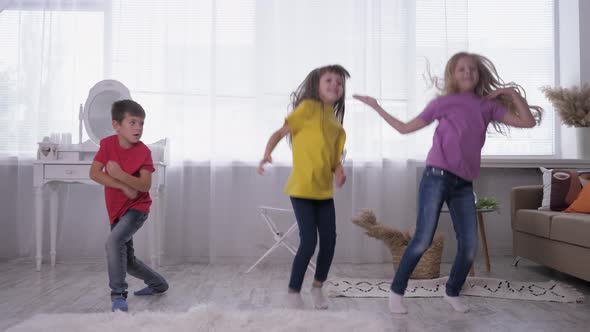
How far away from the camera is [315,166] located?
2.35 metres

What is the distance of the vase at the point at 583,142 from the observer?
4090mm

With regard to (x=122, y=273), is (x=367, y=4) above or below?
above

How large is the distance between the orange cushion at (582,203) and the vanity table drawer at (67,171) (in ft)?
9.72

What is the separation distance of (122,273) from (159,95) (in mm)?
1834

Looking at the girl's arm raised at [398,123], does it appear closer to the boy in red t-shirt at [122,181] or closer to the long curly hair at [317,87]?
the long curly hair at [317,87]

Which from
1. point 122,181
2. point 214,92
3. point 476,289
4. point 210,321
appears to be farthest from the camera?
point 214,92

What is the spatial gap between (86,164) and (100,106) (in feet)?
1.52

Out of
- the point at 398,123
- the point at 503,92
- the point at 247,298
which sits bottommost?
the point at 247,298

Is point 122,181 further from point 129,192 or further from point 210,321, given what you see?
point 210,321

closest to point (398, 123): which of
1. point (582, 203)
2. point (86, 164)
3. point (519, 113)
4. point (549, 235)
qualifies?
point (519, 113)

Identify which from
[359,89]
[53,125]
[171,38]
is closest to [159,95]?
[171,38]

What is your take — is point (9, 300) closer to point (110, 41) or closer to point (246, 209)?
point (246, 209)

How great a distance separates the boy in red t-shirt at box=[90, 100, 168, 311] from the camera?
2.48 metres

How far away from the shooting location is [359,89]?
4.07 meters
